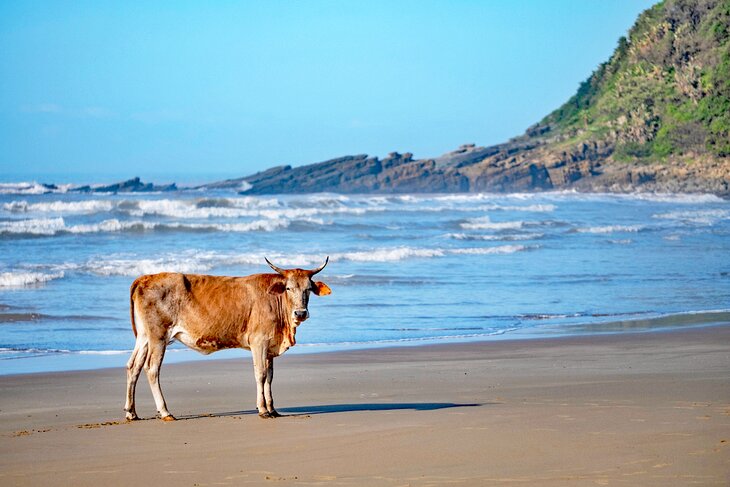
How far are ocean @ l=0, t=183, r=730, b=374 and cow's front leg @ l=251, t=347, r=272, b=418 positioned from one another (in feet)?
13.3

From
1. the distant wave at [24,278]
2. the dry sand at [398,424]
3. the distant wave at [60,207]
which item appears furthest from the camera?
the distant wave at [60,207]

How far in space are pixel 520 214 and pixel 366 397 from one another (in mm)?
41079

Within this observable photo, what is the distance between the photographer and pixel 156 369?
8.97 meters

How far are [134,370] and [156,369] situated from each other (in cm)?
21

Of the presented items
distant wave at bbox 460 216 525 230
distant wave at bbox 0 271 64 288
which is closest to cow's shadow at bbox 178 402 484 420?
distant wave at bbox 0 271 64 288

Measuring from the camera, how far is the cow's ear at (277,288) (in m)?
9.03

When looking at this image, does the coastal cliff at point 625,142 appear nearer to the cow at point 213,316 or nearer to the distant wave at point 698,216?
the distant wave at point 698,216

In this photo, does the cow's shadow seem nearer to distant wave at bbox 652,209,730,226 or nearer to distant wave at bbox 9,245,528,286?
distant wave at bbox 9,245,528,286

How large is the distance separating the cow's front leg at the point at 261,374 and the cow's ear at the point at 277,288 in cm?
53

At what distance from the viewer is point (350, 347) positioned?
13891 millimetres

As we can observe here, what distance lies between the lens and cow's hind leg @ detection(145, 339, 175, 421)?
28.7ft

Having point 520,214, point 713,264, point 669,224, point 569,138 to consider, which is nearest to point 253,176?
point 569,138

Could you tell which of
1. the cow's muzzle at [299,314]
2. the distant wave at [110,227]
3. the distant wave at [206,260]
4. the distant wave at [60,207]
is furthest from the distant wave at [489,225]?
the cow's muzzle at [299,314]

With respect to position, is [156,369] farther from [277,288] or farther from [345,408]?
[345,408]
